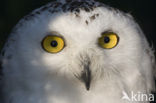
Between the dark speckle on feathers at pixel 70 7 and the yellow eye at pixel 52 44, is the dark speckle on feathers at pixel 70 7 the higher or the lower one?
the higher one

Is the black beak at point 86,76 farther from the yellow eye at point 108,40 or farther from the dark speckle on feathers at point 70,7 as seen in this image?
the dark speckle on feathers at point 70,7

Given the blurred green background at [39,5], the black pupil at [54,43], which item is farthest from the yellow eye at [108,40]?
the blurred green background at [39,5]

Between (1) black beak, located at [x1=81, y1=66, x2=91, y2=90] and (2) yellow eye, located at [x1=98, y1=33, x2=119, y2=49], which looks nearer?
(1) black beak, located at [x1=81, y1=66, x2=91, y2=90]

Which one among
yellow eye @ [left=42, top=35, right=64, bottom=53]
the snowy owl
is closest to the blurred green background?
the snowy owl

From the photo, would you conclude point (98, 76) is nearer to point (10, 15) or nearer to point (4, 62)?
point (4, 62)

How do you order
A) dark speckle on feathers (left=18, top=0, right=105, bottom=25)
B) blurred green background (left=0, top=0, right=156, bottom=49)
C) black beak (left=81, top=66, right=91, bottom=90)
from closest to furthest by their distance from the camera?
1. black beak (left=81, top=66, right=91, bottom=90)
2. dark speckle on feathers (left=18, top=0, right=105, bottom=25)
3. blurred green background (left=0, top=0, right=156, bottom=49)

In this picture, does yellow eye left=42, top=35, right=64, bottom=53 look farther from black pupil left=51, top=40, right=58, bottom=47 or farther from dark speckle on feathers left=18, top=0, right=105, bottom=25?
dark speckle on feathers left=18, top=0, right=105, bottom=25

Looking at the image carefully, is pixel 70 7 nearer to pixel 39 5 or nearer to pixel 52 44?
pixel 52 44
